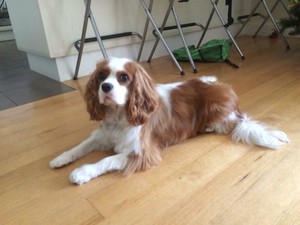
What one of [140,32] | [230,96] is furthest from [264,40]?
[230,96]

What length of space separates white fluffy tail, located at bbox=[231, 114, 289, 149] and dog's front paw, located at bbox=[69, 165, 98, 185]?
1.93 ft

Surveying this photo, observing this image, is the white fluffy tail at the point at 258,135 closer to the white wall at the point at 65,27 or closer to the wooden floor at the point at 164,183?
the wooden floor at the point at 164,183

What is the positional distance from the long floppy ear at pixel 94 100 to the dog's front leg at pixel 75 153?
12 cm

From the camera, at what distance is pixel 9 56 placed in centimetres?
330

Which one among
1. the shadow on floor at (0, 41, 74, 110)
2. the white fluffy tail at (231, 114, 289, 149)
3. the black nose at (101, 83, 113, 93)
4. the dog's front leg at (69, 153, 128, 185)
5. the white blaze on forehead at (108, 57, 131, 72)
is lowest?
the shadow on floor at (0, 41, 74, 110)

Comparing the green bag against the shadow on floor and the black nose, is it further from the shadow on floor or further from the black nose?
the black nose

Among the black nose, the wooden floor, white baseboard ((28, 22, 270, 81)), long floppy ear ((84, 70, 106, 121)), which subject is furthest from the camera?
white baseboard ((28, 22, 270, 81))

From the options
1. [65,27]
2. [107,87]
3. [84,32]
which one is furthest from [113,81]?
[65,27]

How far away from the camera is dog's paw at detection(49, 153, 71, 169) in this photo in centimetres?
102

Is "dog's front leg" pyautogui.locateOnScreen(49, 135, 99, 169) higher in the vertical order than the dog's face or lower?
lower

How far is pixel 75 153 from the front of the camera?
107 centimetres

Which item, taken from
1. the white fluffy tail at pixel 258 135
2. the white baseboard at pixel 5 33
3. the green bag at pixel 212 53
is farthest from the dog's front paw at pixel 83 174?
the white baseboard at pixel 5 33

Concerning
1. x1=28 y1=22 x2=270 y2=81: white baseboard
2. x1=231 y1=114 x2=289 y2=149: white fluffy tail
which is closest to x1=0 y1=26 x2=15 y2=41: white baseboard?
x1=28 y1=22 x2=270 y2=81: white baseboard

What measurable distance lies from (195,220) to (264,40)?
3.18m
